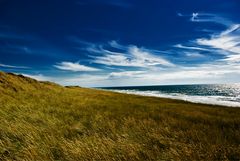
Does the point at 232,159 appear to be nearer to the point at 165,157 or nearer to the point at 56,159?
the point at 165,157

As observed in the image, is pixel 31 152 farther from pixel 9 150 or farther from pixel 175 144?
pixel 175 144

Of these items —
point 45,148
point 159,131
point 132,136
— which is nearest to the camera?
point 45,148

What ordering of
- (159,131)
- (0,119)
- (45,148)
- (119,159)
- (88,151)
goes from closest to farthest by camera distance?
(119,159), (88,151), (45,148), (159,131), (0,119)

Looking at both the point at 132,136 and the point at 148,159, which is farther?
the point at 132,136

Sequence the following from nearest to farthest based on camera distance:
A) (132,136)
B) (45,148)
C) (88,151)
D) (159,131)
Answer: (88,151) → (45,148) → (132,136) → (159,131)

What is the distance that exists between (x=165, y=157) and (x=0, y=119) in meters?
7.33

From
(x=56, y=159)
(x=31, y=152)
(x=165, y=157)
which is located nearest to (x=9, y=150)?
(x=31, y=152)

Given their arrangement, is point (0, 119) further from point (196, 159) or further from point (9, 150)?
point (196, 159)

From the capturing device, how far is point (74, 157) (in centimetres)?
503

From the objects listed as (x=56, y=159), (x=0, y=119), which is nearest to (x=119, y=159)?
(x=56, y=159)

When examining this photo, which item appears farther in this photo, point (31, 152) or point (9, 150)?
point (9, 150)

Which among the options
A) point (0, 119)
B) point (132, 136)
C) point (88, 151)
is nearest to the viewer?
point (88, 151)

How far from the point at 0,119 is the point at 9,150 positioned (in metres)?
4.23

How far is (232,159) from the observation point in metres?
5.26
